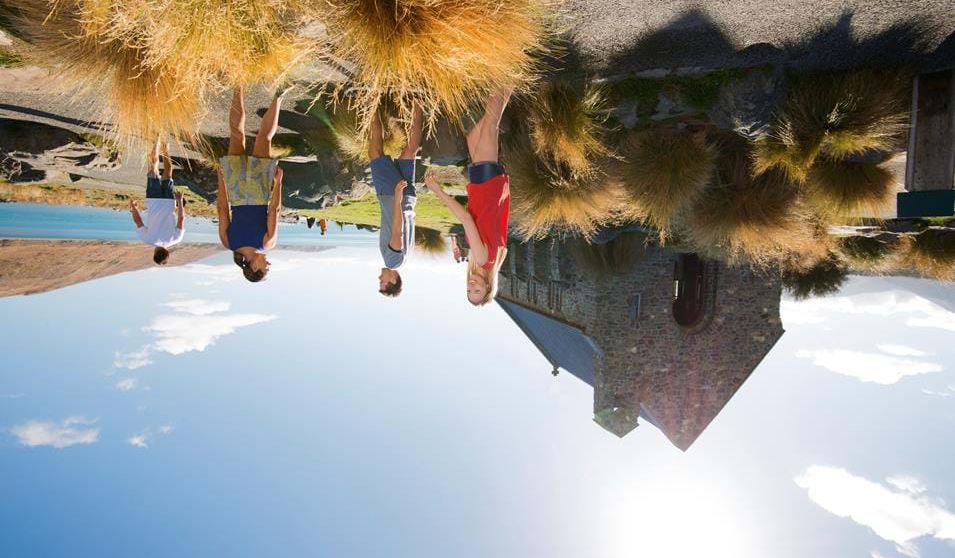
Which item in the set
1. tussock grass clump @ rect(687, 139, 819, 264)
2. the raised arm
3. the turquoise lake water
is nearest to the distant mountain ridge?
the turquoise lake water

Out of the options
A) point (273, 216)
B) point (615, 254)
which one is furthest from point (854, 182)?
point (273, 216)

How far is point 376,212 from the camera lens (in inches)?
541

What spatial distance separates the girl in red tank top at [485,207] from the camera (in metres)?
4.39

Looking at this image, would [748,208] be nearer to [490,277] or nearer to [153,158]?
[490,277]

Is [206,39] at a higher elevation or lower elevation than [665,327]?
higher

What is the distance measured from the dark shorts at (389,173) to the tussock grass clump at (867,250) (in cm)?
954

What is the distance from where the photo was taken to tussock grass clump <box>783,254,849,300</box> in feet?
35.8

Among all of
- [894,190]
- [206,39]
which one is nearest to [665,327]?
[894,190]

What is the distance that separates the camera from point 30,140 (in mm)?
6281

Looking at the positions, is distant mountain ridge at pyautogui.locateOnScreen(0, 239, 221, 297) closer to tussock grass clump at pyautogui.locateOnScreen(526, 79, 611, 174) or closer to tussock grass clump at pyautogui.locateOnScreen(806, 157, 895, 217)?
tussock grass clump at pyautogui.locateOnScreen(526, 79, 611, 174)

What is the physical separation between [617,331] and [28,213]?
14655 millimetres

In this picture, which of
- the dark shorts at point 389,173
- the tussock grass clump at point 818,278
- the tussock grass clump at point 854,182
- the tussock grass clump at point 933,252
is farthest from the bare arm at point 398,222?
the tussock grass clump at point 818,278

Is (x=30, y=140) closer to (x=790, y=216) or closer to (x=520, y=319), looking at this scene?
(x=790, y=216)

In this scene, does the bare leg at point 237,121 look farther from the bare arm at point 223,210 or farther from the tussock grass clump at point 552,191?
the tussock grass clump at point 552,191
